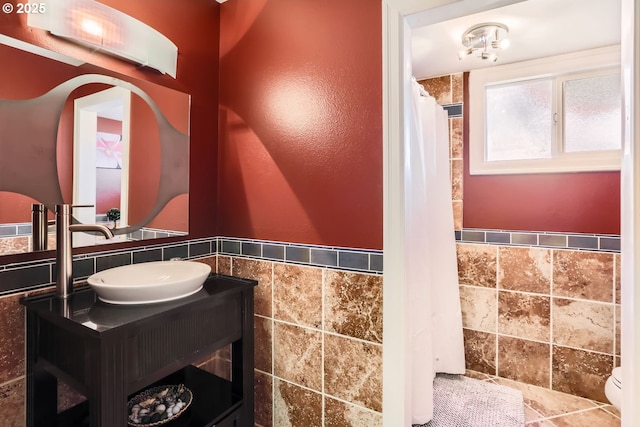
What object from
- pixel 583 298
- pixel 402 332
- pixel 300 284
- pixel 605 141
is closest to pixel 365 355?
pixel 402 332

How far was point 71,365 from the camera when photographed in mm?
1078

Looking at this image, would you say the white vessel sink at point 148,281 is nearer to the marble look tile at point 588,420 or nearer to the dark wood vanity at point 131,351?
the dark wood vanity at point 131,351

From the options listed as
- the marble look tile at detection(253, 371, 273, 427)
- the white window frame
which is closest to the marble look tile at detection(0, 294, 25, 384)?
the marble look tile at detection(253, 371, 273, 427)

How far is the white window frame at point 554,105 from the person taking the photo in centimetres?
210

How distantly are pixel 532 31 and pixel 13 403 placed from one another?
2928mm

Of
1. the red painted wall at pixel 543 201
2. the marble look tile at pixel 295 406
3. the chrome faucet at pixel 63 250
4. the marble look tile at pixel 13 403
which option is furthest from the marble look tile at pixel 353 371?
the red painted wall at pixel 543 201

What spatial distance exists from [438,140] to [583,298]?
136 cm

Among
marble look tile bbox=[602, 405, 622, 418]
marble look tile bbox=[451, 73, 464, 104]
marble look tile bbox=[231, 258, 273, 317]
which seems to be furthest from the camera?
marble look tile bbox=[451, 73, 464, 104]

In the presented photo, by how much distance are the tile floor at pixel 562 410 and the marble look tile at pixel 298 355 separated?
131 centimetres

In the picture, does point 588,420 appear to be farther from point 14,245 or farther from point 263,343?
point 14,245

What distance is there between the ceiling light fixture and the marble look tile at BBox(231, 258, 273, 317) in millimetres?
1689

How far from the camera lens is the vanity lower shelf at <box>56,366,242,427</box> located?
129cm

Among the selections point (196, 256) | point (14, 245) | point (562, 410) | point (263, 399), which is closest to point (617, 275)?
point (562, 410)

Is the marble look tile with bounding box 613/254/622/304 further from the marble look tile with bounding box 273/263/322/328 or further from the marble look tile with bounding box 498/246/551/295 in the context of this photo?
the marble look tile with bounding box 273/263/322/328
